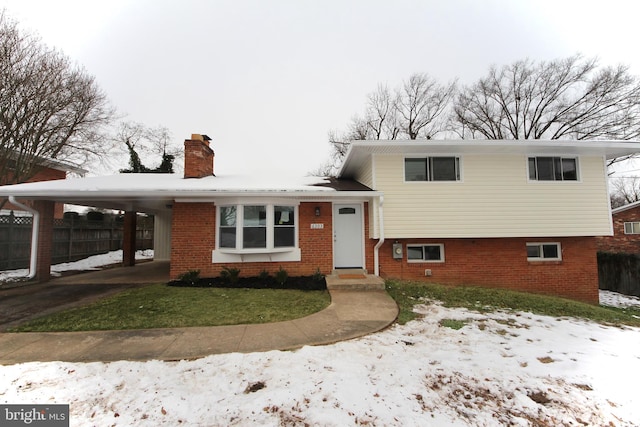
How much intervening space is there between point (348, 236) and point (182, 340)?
5.63 m

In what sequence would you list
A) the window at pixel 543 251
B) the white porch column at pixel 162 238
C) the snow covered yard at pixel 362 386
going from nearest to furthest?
the snow covered yard at pixel 362 386, the window at pixel 543 251, the white porch column at pixel 162 238

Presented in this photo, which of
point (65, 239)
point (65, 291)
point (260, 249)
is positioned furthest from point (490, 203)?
point (65, 239)

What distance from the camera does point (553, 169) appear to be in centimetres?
835

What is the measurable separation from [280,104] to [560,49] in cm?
1789

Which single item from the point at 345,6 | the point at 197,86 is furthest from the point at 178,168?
the point at 345,6

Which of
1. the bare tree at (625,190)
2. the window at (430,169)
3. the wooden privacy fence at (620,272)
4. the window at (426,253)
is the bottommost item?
the wooden privacy fence at (620,272)

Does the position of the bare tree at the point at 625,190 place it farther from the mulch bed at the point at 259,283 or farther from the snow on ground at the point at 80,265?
the snow on ground at the point at 80,265

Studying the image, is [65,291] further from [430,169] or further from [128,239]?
[430,169]

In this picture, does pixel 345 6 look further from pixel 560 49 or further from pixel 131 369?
pixel 560 49

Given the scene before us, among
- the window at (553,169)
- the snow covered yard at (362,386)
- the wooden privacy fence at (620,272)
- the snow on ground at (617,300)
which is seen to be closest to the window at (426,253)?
the window at (553,169)

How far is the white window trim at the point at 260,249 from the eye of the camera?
788cm

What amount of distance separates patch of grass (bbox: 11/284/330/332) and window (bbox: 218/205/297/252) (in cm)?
147

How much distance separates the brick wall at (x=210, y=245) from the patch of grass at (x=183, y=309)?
1.05m

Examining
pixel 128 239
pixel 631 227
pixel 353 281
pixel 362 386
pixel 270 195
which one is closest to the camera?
pixel 362 386
